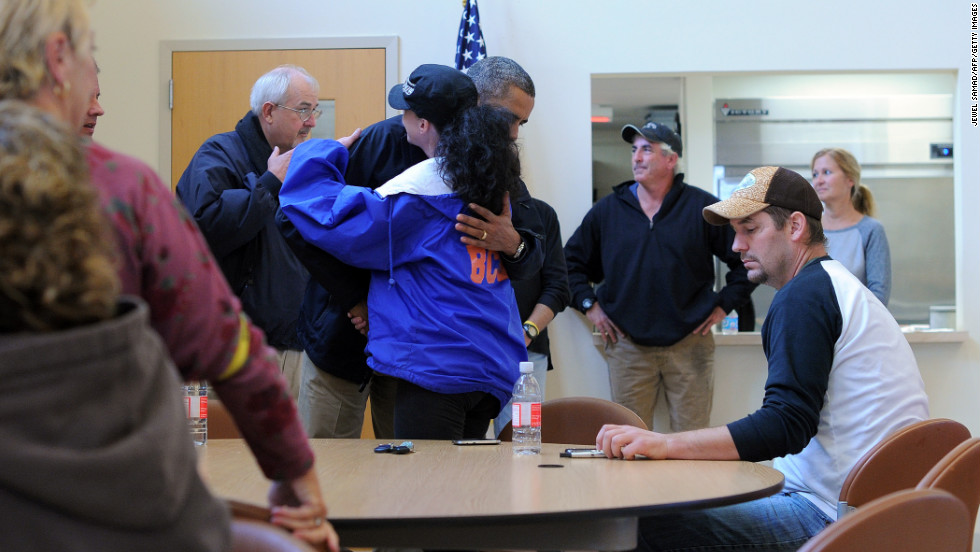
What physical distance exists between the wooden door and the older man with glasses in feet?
5.11

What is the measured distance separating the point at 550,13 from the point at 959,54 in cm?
223

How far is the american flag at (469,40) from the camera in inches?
193

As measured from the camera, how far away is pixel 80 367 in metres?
0.86

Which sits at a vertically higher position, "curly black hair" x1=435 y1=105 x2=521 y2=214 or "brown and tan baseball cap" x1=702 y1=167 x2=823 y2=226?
"curly black hair" x1=435 y1=105 x2=521 y2=214

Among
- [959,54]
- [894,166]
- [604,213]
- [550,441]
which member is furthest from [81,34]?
[894,166]

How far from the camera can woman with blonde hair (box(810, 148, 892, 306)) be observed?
492 centimetres

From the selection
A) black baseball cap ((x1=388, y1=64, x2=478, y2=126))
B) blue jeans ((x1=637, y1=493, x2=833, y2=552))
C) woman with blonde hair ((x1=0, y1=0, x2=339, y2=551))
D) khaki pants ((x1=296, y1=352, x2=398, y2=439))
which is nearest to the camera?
woman with blonde hair ((x1=0, y1=0, x2=339, y2=551))

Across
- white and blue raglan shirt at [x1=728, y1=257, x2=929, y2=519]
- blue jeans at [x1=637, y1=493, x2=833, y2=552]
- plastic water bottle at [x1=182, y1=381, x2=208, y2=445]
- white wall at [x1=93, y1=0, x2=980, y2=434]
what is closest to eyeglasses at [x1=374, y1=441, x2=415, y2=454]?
plastic water bottle at [x1=182, y1=381, x2=208, y2=445]

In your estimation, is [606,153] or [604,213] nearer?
[604,213]

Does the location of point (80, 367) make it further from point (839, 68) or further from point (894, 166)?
point (894, 166)

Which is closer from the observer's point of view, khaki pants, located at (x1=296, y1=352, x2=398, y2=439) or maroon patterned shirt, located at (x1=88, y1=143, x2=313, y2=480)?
maroon patterned shirt, located at (x1=88, y1=143, x2=313, y2=480)

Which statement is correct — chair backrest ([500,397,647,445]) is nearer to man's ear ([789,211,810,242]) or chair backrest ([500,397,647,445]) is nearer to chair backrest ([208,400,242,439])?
Result: man's ear ([789,211,810,242])

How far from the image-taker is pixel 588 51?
17.0ft

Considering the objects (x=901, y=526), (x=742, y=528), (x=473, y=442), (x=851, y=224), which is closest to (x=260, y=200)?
(x=473, y=442)
